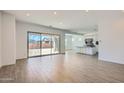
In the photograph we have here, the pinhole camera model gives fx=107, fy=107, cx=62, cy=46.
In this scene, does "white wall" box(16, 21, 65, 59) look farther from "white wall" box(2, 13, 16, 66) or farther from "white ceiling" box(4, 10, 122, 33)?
"white wall" box(2, 13, 16, 66)

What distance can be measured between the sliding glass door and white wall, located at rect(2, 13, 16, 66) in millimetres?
2750

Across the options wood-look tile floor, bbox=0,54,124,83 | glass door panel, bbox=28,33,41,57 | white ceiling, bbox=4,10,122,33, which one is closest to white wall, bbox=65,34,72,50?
glass door panel, bbox=28,33,41,57

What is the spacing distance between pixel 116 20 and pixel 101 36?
Answer: 4.63ft

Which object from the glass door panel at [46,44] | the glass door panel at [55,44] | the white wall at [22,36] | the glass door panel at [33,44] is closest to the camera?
the white wall at [22,36]

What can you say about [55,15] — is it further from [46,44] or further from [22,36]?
[46,44]

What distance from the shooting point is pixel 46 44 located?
394 inches

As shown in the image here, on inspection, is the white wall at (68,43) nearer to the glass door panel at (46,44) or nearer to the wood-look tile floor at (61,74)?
the glass door panel at (46,44)

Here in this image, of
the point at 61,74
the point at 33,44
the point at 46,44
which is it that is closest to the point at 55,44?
the point at 46,44

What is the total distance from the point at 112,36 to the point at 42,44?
5.76 meters

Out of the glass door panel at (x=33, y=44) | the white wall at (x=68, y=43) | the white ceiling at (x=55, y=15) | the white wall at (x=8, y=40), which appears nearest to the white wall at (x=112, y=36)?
the white ceiling at (x=55, y=15)

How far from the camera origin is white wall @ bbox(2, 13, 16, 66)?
17.7 ft

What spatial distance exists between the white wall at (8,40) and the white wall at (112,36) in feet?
16.3

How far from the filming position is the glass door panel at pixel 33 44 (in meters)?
8.65
